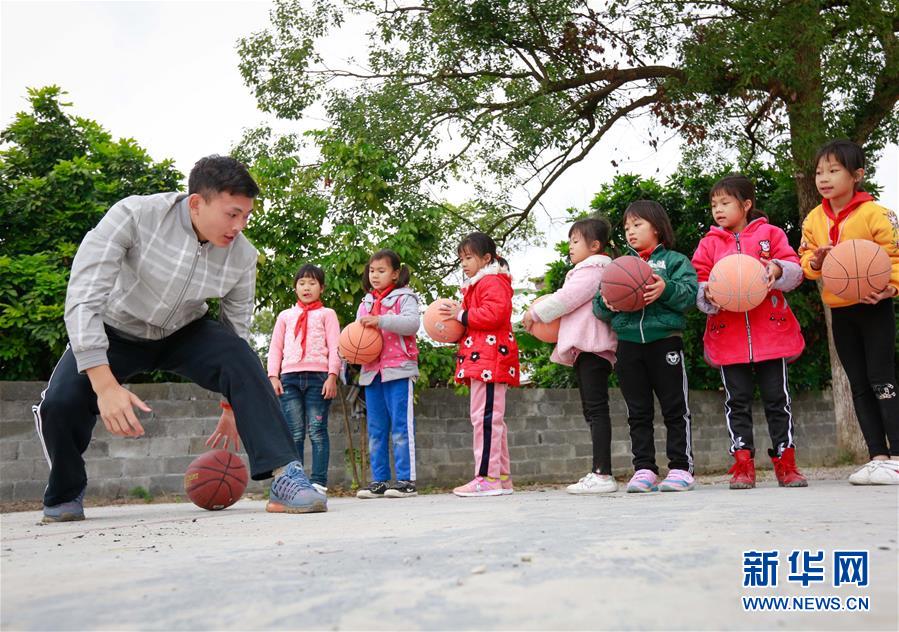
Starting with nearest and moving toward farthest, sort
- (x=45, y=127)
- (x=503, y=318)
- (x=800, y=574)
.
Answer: (x=800, y=574) → (x=503, y=318) → (x=45, y=127)

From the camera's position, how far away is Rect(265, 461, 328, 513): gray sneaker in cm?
470

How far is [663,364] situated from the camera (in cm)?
575

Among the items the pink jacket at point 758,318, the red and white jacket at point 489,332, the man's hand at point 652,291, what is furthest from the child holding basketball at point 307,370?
the pink jacket at point 758,318

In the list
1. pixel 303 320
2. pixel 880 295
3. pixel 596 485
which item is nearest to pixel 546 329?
pixel 596 485

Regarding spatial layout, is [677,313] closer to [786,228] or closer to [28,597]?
[28,597]

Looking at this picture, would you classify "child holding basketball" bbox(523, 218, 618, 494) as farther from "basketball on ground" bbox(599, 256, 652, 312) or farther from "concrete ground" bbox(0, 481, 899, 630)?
"concrete ground" bbox(0, 481, 899, 630)

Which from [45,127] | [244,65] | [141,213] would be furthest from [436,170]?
[141,213]

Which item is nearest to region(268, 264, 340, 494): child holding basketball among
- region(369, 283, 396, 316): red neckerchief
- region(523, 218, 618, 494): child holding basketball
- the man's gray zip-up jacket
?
region(369, 283, 396, 316): red neckerchief

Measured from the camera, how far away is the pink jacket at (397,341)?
281 inches

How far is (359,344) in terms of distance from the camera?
23.3ft

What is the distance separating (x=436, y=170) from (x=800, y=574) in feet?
31.6

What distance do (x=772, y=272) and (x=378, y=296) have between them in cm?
334

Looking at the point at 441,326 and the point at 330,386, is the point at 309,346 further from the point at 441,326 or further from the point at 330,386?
the point at 441,326

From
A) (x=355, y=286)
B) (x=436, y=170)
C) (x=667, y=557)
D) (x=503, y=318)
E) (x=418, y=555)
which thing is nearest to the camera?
(x=667, y=557)
